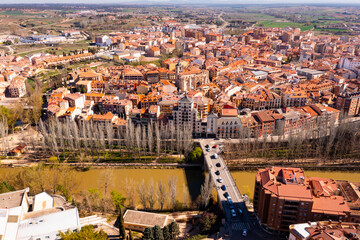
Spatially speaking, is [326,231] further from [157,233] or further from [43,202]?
[43,202]

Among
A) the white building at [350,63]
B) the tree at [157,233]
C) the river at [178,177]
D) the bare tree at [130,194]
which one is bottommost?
the river at [178,177]

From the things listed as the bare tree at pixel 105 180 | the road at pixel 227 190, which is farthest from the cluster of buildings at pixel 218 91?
the bare tree at pixel 105 180

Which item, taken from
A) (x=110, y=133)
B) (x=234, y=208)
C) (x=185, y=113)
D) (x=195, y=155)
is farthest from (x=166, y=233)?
(x=185, y=113)

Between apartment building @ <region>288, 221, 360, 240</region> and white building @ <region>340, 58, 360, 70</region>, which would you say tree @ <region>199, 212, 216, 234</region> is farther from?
white building @ <region>340, 58, 360, 70</region>

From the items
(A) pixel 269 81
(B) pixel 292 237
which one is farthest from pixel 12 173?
(A) pixel 269 81

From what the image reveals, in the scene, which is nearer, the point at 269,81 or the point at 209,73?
the point at 269,81

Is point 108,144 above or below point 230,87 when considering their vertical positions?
below

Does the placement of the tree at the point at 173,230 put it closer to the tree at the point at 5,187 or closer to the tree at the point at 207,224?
the tree at the point at 207,224

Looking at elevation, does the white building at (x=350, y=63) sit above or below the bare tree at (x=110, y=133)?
above

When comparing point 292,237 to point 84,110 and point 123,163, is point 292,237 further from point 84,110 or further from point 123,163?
point 84,110
